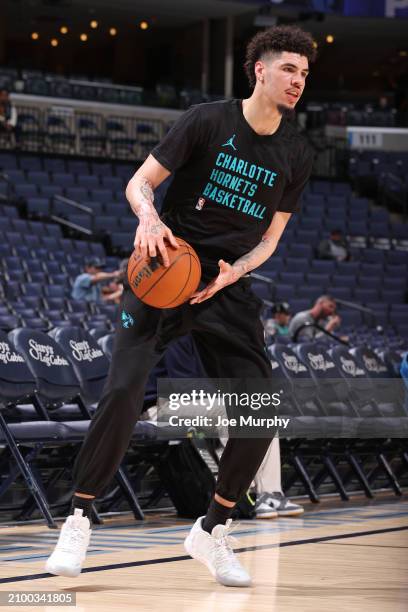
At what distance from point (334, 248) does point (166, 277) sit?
15865 mm

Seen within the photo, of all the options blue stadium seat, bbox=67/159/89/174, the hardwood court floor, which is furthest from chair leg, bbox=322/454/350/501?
blue stadium seat, bbox=67/159/89/174

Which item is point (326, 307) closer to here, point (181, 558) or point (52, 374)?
point (52, 374)

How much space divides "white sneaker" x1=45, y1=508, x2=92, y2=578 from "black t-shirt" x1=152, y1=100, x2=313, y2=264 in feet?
2.97

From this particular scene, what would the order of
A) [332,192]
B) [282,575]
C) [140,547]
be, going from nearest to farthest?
[282,575] → [140,547] → [332,192]

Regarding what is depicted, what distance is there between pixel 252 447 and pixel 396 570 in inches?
27.9

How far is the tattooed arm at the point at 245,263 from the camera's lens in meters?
3.62

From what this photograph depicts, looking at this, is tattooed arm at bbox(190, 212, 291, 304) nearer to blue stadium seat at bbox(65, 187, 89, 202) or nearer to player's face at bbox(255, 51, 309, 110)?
player's face at bbox(255, 51, 309, 110)

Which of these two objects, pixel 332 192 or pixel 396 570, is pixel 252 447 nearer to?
pixel 396 570

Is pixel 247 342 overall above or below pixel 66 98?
above

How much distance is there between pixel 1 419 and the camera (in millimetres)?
5223

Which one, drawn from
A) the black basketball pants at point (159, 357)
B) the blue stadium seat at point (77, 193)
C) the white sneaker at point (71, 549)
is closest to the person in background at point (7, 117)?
the blue stadium seat at point (77, 193)

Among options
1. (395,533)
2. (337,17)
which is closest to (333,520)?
(395,533)

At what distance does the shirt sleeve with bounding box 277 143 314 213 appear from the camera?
388cm

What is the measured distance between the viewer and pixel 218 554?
3684mm
